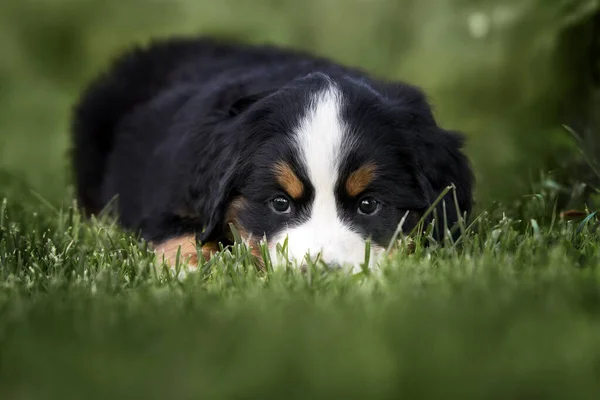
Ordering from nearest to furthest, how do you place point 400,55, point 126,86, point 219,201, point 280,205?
point 280,205 → point 219,201 → point 126,86 → point 400,55

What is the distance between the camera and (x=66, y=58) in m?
7.27

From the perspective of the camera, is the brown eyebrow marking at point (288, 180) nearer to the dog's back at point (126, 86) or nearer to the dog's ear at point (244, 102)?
the dog's ear at point (244, 102)

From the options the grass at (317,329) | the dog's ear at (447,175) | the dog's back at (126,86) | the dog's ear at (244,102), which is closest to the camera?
the grass at (317,329)

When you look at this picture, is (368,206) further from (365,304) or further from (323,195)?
(365,304)

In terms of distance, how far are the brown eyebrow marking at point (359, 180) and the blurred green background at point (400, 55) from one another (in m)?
0.76

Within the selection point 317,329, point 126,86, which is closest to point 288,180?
point 317,329

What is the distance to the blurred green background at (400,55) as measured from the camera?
13.5 feet

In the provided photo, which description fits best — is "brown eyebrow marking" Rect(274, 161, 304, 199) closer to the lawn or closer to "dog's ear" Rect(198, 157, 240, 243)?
"dog's ear" Rect(198, 157, 240, 243)

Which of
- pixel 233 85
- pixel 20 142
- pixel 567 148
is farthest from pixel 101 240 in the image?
pixel 20 142

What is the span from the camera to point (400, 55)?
6.37m

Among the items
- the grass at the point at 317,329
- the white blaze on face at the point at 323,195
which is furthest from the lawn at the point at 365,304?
the white blaze on face at the point at 323,195

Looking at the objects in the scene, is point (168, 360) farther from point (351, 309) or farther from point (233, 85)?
point (233, 85)

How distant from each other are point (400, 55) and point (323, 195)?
3.86m

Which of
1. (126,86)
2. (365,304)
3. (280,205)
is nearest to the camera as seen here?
(365,304)
